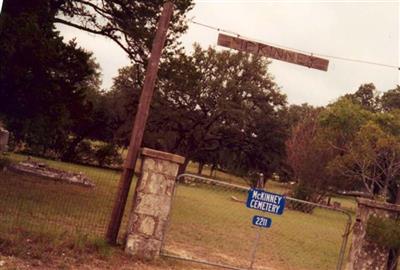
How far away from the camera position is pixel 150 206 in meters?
7.96

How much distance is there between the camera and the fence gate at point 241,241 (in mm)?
9492

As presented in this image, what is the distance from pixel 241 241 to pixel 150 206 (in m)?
5.14

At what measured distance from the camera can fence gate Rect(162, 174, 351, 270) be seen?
9.49 metres

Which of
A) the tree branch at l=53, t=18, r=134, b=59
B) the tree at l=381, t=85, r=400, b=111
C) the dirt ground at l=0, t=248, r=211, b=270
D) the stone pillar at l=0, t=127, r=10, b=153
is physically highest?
the tree at l=381, t=85, r=400, b=111

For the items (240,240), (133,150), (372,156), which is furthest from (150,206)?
(372,156)

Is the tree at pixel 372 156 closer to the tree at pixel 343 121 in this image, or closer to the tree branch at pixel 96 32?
the tree at pixel 343 121

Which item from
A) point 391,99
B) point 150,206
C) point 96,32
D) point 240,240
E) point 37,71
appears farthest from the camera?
point 391,99

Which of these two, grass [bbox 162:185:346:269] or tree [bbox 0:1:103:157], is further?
tree [bbox 0:1:103:157]

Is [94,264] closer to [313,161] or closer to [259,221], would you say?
[259,221]

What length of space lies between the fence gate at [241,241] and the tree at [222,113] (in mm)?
18022

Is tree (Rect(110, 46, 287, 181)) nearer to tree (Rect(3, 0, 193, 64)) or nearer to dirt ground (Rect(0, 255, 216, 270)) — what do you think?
tree (Rect(3, 0, 193, 64))

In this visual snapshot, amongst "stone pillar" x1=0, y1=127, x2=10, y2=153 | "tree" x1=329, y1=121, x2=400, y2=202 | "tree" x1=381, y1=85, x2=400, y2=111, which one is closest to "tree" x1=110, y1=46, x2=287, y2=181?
"tree" x1=329, y1=121, x2=400, y2=202

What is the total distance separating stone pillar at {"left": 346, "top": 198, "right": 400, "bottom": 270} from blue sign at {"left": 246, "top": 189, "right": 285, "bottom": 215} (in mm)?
1363

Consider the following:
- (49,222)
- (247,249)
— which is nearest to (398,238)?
(247,249)
